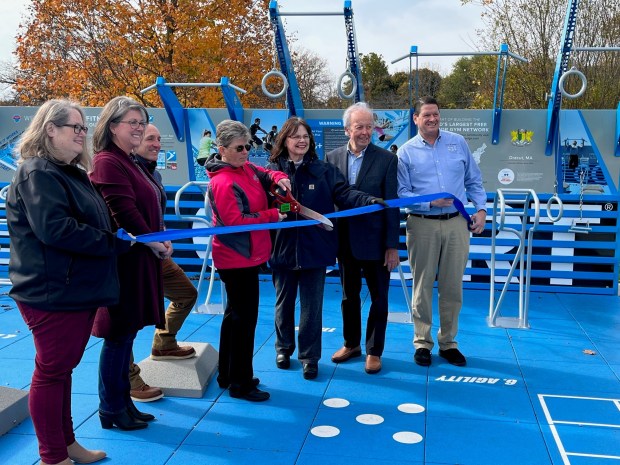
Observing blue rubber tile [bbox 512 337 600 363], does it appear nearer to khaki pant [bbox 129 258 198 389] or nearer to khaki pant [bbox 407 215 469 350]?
khaki pant [bbox 407 215 469 350]

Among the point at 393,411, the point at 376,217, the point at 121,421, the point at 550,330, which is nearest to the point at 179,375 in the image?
the point at 121,421

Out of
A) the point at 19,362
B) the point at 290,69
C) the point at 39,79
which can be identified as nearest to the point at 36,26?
the point at 39,79

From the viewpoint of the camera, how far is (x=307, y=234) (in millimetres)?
3684

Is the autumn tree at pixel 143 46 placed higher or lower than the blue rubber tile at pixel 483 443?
higher

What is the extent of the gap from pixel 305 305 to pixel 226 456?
46.6 inches

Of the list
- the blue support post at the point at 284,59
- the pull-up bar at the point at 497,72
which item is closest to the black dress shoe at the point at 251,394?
the pull-up bar at the point at 497,72

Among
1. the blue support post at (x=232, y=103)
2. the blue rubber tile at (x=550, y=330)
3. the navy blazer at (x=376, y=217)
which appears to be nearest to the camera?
the navy blazer at (x=376, y=217)

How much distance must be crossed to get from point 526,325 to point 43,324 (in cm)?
391

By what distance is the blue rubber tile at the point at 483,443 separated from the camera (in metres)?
2.84

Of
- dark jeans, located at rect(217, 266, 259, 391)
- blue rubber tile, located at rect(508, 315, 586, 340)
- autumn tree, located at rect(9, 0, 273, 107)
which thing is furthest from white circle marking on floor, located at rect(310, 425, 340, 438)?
autumn tree, located at rect(9, 0, 273, 107)

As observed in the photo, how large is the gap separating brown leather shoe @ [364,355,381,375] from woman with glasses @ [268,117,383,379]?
1.15 ft

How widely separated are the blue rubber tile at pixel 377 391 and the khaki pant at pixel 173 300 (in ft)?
3.33

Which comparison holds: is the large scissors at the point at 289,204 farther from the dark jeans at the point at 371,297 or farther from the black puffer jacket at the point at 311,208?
the dark jeans at the point at 371,297

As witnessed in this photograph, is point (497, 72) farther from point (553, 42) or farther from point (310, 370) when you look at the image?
point (553, 42)
